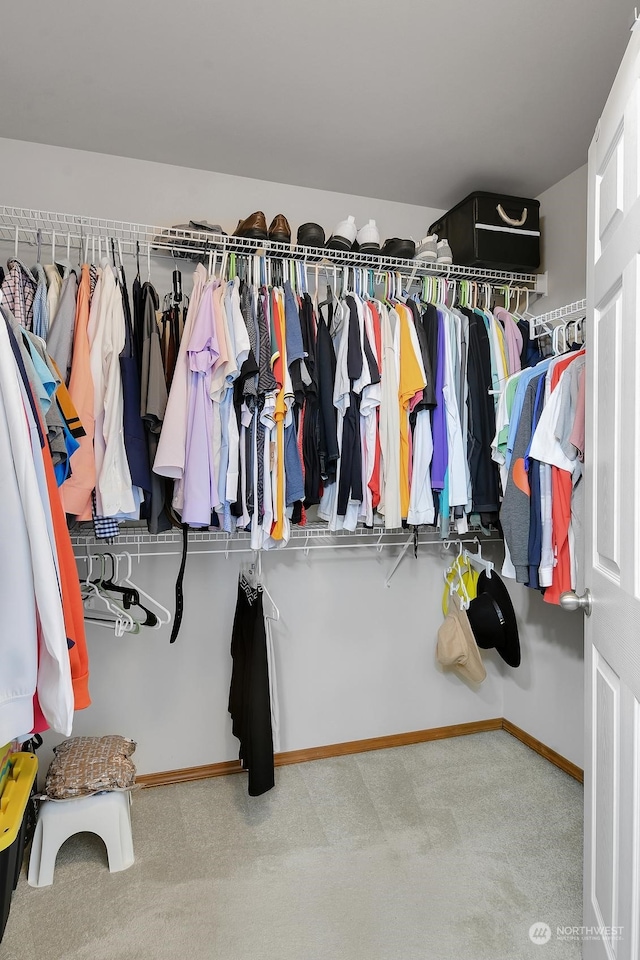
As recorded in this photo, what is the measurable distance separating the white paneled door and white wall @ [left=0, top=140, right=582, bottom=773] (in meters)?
1.27

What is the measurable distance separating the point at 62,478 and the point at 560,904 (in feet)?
6.15

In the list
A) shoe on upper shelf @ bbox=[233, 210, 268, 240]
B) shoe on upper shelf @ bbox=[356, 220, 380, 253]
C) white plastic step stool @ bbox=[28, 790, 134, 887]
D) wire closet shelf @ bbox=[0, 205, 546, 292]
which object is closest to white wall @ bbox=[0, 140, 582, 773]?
wire closet shelf @ bbox=[0, 205, 546, 292]

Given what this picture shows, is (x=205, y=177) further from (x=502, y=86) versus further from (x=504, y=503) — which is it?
(x=504, y=503)

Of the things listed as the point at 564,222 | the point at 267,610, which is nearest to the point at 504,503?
the point at 267,610

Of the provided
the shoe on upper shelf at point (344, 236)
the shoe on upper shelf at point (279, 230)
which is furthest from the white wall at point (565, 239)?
the shoe on upper shelf at point (279, 230)

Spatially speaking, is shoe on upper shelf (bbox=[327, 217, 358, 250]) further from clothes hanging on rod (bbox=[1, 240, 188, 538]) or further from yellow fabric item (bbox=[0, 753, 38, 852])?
yellow fabric item (bbox=[0, 753, 38, 852])

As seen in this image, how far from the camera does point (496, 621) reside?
2.59 metres

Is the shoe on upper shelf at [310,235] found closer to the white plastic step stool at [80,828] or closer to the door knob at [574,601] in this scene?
the door knob at [574,601]

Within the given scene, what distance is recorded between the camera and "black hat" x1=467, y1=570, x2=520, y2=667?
260cm

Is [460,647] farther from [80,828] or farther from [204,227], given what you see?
[204,227]

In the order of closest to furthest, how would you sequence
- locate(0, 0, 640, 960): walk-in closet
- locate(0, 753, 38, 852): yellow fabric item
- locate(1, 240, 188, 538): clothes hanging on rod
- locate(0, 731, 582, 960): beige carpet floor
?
locate(0, 0, 640, 960): walk-in closet → locate(0, 753, 38, 852): yellow fabric item → locate(0, 731, 582, 960): beige carpet floor → locate(1, 240, 188, 538): clothes hanging on rod

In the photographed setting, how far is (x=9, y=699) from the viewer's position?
Answer: 1.01m

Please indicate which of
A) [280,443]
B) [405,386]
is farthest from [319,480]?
[405,386]

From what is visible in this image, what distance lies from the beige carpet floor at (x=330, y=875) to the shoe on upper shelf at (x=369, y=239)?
2.22 m
